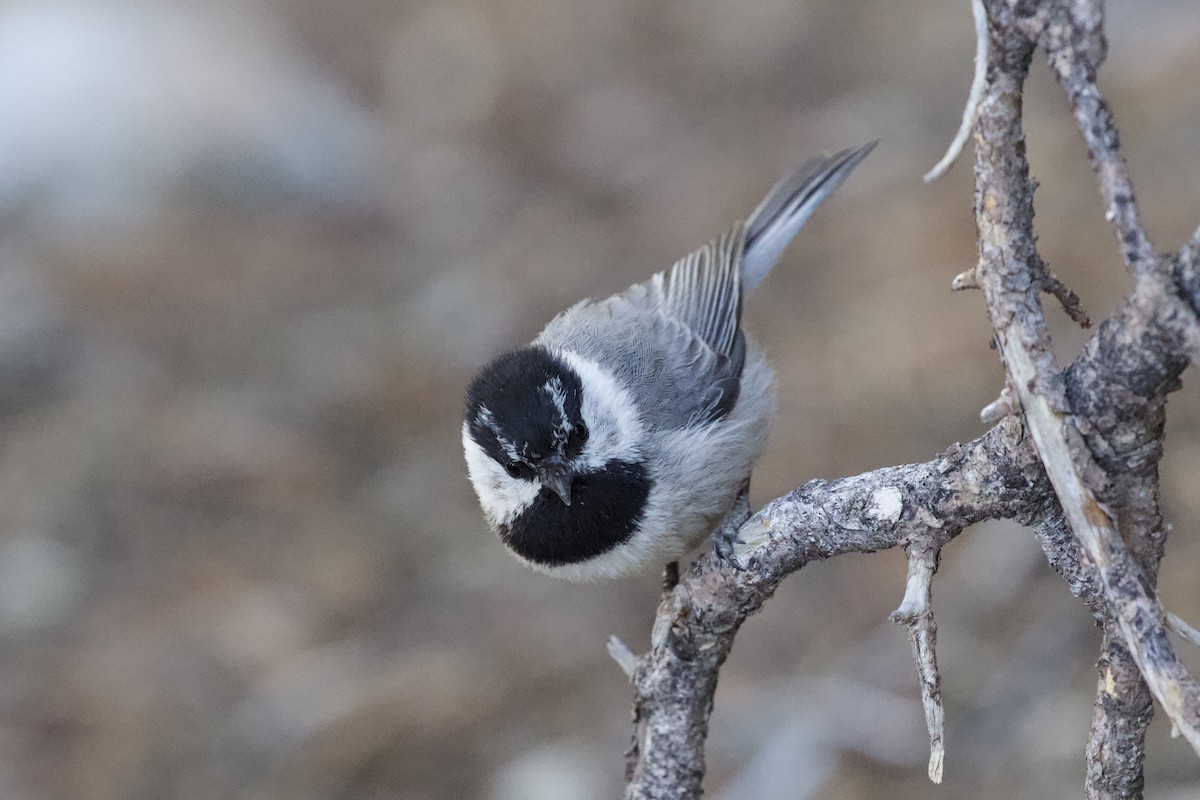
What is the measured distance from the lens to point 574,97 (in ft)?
23.1

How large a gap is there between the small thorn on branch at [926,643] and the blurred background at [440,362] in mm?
1878

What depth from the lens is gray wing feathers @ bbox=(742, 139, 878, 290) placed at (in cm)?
349

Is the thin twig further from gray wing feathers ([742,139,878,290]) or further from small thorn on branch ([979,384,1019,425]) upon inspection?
gray wing feathers ([742,139,878,290])

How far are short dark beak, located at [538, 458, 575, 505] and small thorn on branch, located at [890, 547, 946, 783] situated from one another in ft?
3.53

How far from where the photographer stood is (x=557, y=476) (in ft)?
8.41

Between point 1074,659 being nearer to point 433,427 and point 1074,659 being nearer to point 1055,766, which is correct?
point 1055,766

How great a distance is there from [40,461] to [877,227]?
3.96 m

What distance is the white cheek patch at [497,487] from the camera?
8.66 feet

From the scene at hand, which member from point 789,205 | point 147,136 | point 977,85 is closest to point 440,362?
point 789,205

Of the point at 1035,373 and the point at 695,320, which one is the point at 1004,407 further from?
the point at 695,320

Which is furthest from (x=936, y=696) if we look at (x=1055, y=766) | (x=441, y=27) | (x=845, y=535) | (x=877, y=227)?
(x=441, y=27)

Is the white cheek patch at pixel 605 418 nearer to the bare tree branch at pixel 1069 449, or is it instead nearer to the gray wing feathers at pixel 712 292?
the gray wing feathers at pixel 712 292

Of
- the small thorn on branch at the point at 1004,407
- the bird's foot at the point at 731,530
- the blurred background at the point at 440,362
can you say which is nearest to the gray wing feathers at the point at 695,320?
the bird's foot at the point at 731,530

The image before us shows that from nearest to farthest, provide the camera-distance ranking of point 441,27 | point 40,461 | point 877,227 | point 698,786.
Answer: point 698,786, point 40,461, point 877,227, point 441,27
